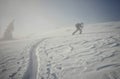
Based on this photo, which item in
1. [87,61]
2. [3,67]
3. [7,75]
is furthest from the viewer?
[3,67]

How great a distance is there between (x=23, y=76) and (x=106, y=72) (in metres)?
4.61

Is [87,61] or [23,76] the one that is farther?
[87,61]

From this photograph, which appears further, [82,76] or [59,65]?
[59,65]

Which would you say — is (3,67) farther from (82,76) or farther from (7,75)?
(82,76)

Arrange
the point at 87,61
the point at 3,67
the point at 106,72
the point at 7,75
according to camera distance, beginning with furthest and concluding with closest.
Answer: the point at 3,67 < the point at 87,61 < the point at 7,75 < the point at 106,72

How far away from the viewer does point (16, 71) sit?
21.9ft

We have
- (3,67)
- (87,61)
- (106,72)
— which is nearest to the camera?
(106,72)

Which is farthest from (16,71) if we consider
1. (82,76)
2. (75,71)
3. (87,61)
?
(87,61)

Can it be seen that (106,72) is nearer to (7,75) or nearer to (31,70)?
(31,70)

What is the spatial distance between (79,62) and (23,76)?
3625 millimetres

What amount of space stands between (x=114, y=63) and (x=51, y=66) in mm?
3862

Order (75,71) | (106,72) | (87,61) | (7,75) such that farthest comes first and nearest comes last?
A: (87,61), (7,75), (75,71), (106,72)

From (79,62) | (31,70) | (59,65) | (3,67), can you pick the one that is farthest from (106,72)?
(3,67)

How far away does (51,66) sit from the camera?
688cm
